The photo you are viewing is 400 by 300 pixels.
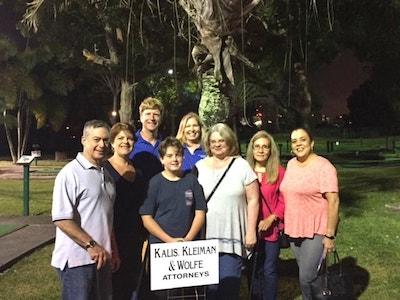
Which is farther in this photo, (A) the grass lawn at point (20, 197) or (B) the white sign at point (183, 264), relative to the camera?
(A) the grass lawn at point (20, 197)

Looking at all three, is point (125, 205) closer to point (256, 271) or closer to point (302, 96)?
point (256, 271)

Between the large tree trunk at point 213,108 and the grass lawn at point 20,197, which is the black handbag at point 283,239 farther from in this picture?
the grass lawn at point 20,197

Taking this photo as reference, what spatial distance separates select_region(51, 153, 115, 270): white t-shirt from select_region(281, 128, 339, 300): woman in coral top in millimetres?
1641

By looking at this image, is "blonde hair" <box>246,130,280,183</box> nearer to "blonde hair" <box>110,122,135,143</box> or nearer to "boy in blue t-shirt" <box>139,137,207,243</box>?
"boy in blue t-shirt" <box>139,137,207,243</box>

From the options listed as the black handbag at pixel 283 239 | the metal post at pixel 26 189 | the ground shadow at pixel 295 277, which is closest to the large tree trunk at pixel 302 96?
the ground shadow at pixel 295 277

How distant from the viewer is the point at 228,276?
4512 mm

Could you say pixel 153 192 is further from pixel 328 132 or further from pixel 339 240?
pixel 328 132

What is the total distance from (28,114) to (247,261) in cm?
3085

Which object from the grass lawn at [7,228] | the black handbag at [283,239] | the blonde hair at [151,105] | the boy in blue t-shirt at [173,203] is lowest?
the grass lawn at [7,228]

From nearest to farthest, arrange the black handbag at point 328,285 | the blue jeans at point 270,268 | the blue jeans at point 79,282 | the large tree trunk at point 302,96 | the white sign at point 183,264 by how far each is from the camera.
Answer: the blue jeans at point 79,282 → the white sign at point 183,264 → the black handbag at point 328,285 → the blue jeans at point 270,268 → the large tree trunk at point 302,96

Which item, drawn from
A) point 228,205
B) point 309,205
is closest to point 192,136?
point 228,205

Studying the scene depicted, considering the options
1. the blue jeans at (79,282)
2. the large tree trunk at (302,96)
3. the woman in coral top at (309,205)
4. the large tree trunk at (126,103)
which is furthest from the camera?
the large tree trunk at (126,103)

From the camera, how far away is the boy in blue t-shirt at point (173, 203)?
423 centimetres

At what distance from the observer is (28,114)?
3381 centimetres
